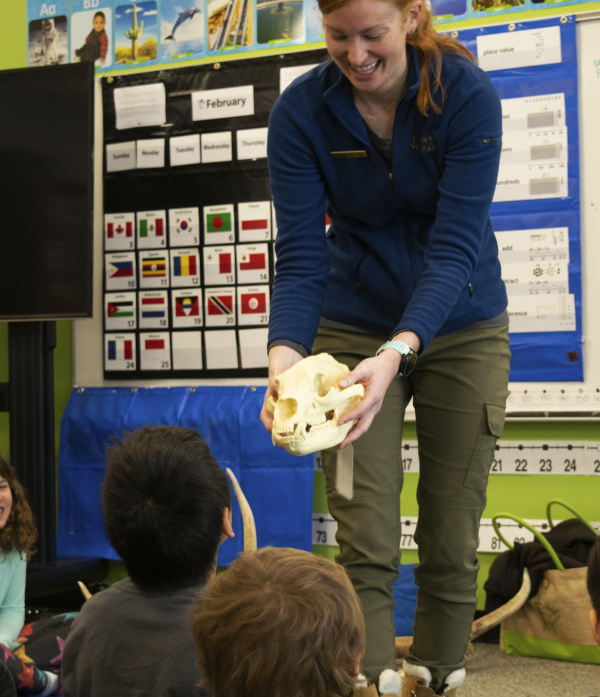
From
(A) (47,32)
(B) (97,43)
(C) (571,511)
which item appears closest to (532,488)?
(C) (571,511)

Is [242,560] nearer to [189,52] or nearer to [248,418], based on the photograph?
[248,418]

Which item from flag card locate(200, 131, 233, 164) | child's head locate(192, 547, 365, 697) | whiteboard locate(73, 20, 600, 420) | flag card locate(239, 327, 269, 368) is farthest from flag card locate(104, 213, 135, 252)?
child's head locate(192, 547, 365, 697)

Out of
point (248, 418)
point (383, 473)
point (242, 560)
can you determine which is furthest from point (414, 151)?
point (248, 418)

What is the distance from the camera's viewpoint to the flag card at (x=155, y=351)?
318 centimetres

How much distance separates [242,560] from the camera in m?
0.88

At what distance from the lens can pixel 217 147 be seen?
3104 mm

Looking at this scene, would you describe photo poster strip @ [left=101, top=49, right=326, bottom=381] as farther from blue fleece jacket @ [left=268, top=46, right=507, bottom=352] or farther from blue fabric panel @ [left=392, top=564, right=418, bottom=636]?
blue fleece jacket @ [left=268, top=46, right=507, bottom=352]

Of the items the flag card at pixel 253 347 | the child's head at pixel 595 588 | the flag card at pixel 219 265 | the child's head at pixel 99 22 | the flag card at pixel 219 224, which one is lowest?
the child's head at pixel 595 588

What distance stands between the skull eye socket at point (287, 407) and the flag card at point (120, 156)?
91.3 inches

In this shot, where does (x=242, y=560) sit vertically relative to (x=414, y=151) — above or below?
below

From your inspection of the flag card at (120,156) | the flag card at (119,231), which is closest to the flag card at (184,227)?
the flag card at (119,231)

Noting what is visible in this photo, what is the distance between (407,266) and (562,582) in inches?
55.0

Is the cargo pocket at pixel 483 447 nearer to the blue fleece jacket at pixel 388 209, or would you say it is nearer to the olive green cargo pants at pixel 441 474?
the olive green cargo pants at pixel 441 474

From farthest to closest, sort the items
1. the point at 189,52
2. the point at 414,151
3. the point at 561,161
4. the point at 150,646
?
the point at 189,52 → the point at 561,161 → the point at 414,151 → the point at 150,646
